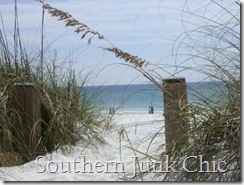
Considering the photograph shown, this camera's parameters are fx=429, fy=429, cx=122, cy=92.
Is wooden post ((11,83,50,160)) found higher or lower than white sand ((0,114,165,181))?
higher

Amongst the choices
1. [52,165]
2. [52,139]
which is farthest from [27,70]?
[52,165]

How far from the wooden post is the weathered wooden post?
98 centimetres

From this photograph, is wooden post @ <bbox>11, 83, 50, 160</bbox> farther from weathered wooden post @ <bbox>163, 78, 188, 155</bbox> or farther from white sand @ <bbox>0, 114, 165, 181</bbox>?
weathered wooden post @ <bbox>163, 78, 188, 155</bbox>

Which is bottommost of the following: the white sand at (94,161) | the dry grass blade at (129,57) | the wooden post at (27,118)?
the white sand at (94,161)

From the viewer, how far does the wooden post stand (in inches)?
117

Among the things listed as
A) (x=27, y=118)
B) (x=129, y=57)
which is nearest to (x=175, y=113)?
(x=129, y=57)

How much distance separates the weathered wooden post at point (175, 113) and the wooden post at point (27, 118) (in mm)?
981

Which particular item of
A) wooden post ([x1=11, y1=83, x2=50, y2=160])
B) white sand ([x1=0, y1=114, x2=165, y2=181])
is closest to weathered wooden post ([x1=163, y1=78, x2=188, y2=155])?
white sand ([x1=0, y1=114, x2=165, y2=181])

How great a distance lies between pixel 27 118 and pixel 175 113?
111cm

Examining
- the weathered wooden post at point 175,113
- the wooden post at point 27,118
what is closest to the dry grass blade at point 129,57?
the weathered wooden post at point 175,113

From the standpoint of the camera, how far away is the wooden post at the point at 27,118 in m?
2.96

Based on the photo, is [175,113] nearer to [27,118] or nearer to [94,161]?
[94,161]

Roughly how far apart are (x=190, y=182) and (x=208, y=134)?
262 millimetres

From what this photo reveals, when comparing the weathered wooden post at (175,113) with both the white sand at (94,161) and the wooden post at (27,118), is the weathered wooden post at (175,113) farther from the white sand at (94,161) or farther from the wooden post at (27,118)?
the wooden post at (27,118)
